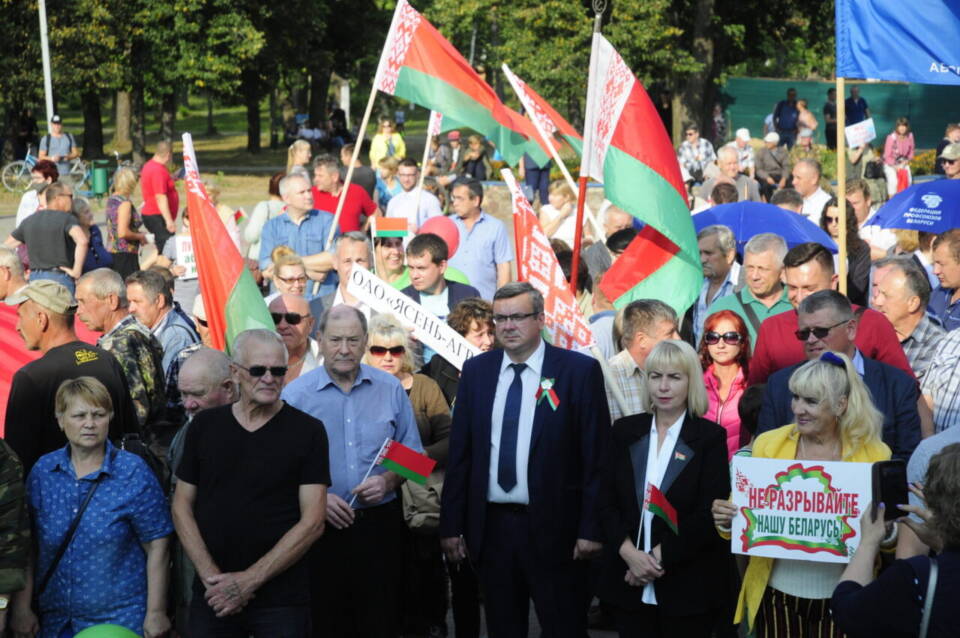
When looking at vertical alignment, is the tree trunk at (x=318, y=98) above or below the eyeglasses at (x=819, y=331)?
above

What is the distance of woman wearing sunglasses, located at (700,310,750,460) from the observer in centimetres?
655

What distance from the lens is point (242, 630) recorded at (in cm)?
530

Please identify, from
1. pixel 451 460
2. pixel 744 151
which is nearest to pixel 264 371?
pixel 451 460

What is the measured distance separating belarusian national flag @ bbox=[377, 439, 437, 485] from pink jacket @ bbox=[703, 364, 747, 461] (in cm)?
148

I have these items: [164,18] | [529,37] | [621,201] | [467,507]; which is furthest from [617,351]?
[164,18]

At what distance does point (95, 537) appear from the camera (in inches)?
208

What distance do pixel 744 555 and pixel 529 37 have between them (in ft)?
92.1

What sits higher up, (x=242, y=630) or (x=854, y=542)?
(x=854, y=542)

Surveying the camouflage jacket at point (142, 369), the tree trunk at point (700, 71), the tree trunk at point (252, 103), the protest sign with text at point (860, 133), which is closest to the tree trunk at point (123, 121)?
the tree trunk at point (252, 103)

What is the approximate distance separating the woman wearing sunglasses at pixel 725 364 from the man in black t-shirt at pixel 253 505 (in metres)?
2.19

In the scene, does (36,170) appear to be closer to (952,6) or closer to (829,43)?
(952,6)

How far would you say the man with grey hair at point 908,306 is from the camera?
22.6 feet

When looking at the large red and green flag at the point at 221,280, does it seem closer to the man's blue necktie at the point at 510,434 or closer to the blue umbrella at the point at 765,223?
the man's blue necktie at the point at 510,434

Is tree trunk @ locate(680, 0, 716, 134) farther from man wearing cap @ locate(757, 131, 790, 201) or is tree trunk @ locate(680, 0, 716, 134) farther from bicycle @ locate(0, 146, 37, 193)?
bicycle @ locate(0, 146, 37, 193)
